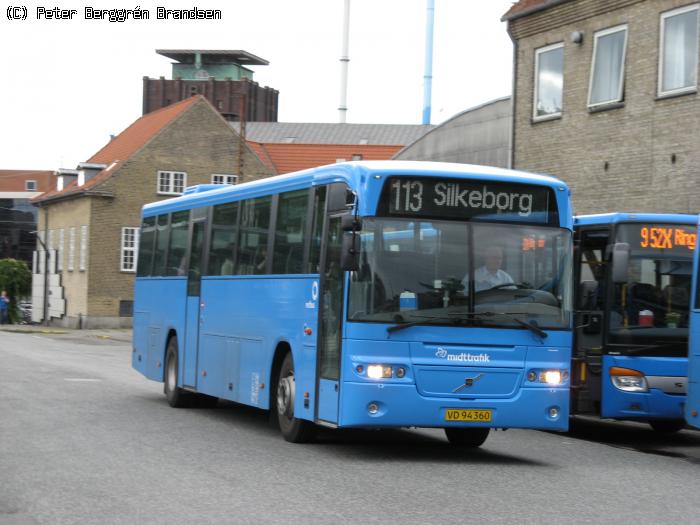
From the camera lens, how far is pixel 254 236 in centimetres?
1620

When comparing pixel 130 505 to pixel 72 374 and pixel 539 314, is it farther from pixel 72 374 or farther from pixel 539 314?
pixel 72 374

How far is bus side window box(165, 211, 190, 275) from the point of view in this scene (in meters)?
19.6

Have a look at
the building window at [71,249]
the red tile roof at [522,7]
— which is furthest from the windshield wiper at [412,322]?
the building window at [71,249]

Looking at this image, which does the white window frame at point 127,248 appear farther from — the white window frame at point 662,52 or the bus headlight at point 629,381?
the bus headlight at point 629,381

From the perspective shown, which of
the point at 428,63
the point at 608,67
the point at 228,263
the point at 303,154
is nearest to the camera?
the point at 228,263

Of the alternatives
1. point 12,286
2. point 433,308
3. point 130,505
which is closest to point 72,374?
point 433,308

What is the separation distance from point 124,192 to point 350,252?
192 feet

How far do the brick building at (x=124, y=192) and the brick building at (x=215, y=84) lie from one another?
4324 centimetres

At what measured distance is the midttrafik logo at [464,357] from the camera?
42.4ft

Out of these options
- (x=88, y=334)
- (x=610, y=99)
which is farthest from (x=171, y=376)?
(x=88, y=334)

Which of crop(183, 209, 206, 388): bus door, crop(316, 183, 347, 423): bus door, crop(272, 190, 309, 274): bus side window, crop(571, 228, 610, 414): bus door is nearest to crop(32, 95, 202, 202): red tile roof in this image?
crop(183, 209, 206, 388): bus door

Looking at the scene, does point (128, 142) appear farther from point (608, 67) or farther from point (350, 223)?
point (350, 223)

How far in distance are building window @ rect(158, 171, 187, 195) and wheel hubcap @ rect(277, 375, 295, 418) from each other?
2229 inches

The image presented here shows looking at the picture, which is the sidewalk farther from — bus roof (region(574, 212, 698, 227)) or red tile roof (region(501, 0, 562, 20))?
bus roof (region(574, 212, 698, 227))
